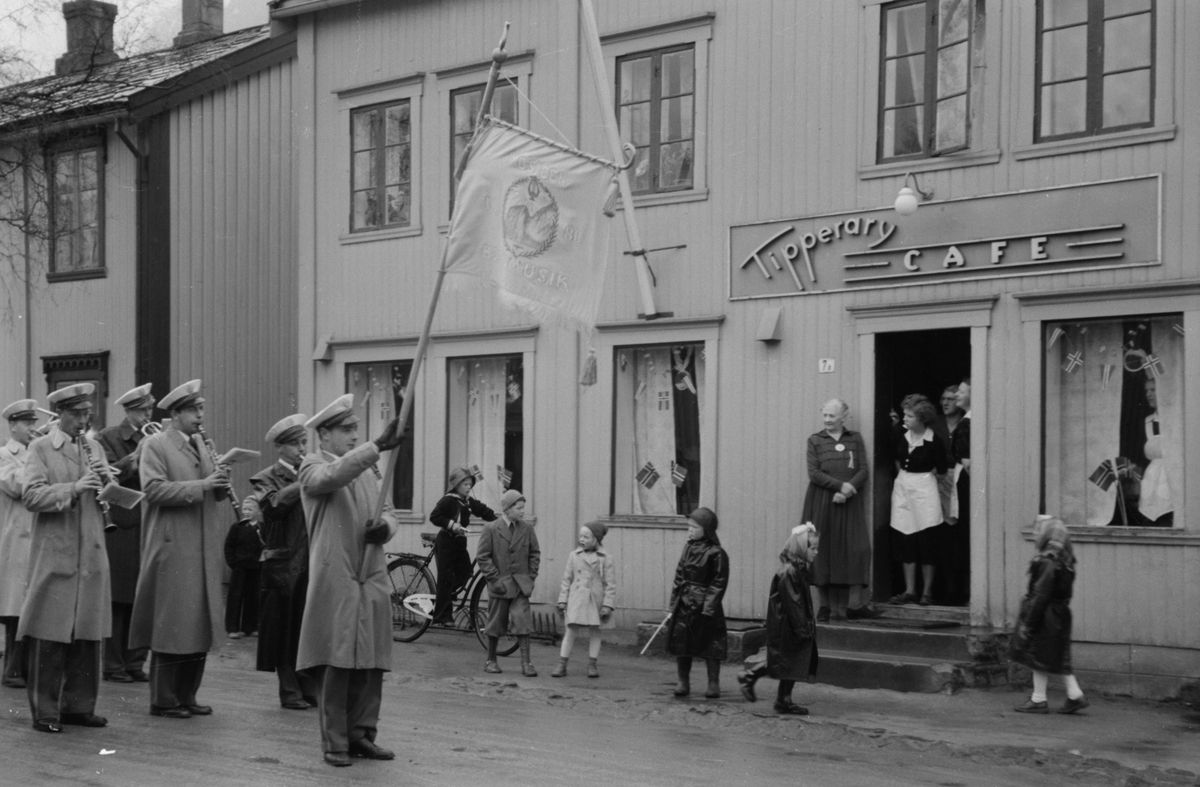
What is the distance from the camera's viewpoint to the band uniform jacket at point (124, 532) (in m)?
12.7

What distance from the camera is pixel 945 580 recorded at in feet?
49.4

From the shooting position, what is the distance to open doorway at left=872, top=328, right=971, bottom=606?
15.0 meters

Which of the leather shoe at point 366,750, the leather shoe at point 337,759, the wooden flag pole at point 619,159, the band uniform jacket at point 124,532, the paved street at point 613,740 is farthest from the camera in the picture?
the wooden flag pole at point 619,159

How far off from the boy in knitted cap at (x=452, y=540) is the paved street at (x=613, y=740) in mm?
2805

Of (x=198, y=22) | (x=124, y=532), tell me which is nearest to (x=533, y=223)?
(x=124, y=532)

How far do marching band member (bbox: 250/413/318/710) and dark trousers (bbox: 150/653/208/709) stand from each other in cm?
66

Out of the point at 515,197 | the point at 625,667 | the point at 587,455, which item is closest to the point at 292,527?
the point at 515,197

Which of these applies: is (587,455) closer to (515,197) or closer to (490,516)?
(490,516)

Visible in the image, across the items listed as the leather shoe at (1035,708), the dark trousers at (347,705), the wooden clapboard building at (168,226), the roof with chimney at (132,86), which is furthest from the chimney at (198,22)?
the dark trousers at (347,705)

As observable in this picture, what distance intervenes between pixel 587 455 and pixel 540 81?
4074 millimetres

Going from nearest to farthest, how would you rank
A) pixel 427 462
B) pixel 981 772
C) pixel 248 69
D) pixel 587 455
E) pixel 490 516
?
pixel 981 772 → pixel 490 516 → pixel 587 455 → pixel 427 462 → pixel 248 69

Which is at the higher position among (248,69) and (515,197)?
(248,69)

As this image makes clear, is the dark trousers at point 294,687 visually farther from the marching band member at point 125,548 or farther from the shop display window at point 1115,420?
the shop display window at point 1115,420

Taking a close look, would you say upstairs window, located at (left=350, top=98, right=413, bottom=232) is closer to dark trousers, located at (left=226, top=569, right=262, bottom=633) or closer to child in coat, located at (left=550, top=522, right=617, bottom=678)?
dark trousers, located at (left=226, top=569, right=262, bottom=633)
